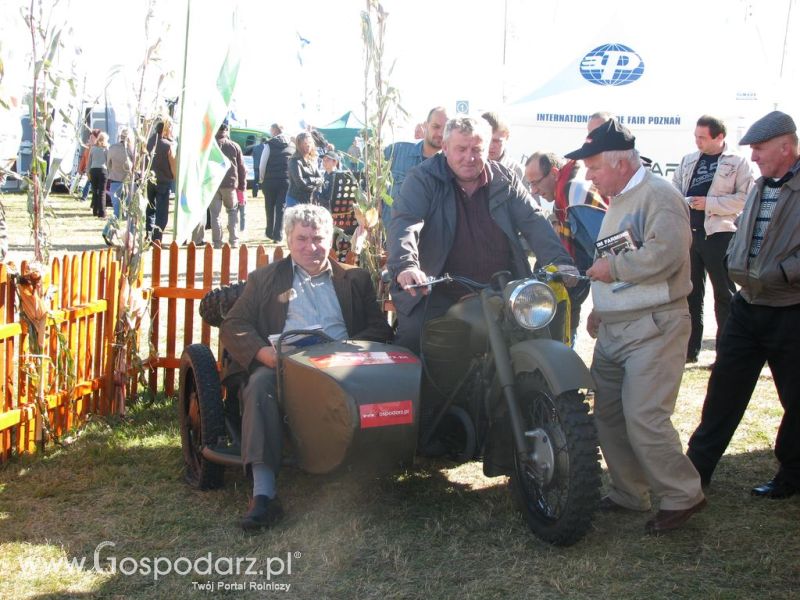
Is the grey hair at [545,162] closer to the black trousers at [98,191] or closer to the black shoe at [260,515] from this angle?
the black shoe at [260,515]

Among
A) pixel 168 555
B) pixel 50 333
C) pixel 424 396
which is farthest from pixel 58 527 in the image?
pixel 424 396

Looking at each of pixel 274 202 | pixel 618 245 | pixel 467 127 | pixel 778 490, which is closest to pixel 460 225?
pixel 467 127

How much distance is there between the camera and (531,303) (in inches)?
142

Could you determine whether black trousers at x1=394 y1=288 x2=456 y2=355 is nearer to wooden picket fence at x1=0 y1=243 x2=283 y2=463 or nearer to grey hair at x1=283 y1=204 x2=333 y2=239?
grey hair at x1=283 y1=204 x2=333 y2=239

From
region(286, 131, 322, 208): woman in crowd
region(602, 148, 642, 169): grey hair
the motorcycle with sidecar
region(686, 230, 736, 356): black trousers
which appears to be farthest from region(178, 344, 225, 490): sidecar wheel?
region(286, 131, 322, 208): woman in crowd

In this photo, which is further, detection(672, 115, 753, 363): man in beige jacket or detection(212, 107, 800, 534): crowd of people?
detection(672, 115, 753, 363): man in beige jacket

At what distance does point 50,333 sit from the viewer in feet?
16.0

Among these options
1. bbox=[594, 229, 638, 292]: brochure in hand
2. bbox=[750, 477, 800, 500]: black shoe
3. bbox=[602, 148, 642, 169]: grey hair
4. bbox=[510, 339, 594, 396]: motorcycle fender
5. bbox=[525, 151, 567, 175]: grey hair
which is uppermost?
bbox=[525, 151, 567, 175]: grey hair

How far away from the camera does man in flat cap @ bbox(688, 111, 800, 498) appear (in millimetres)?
3992

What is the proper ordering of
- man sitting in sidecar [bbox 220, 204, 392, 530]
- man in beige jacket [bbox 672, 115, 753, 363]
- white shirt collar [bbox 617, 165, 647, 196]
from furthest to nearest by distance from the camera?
man in beige jacket [bbox 672, 115, 753, 363]
man sitting in sidecar [bbox 220, 204, 392, 530]
white shirt collar [bbox 617, 165, 647, 196]

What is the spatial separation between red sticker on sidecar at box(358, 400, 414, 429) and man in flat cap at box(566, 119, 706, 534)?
784 mm

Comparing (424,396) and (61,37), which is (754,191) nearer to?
(424,396)

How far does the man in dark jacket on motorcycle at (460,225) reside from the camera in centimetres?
421

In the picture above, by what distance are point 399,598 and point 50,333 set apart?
8.73 ft
